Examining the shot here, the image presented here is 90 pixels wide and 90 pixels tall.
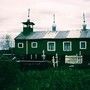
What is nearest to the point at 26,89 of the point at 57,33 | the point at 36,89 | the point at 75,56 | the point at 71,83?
the point at 36,89

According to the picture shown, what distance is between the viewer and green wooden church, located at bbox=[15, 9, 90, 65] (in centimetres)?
4169

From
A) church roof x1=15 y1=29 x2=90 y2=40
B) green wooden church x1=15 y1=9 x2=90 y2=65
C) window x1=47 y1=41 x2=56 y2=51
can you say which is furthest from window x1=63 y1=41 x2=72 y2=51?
window x1=47 y1=41 x2=56 y2=51

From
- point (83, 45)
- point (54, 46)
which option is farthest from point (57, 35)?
point (83, 45)

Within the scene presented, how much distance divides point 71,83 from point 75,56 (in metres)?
20.1

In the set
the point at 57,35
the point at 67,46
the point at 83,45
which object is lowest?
the point at 67,46

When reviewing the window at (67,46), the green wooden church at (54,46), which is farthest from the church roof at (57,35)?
the window at (67,46)

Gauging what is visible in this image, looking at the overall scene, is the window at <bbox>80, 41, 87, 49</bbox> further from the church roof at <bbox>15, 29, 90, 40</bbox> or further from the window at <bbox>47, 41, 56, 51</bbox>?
the window at <bbox>47, 41, 56, 51</bbox>

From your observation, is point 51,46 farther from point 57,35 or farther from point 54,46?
point 57,35

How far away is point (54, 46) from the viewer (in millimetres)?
42719

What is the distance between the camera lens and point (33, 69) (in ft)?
100

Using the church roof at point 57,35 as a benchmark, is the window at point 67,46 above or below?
below

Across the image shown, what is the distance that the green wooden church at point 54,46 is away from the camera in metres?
41.7

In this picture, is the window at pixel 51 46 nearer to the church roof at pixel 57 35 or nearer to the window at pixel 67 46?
the church roof at pixel 57 35

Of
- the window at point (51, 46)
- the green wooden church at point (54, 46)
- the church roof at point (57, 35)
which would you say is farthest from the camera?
the church roof at point (57, 35)
